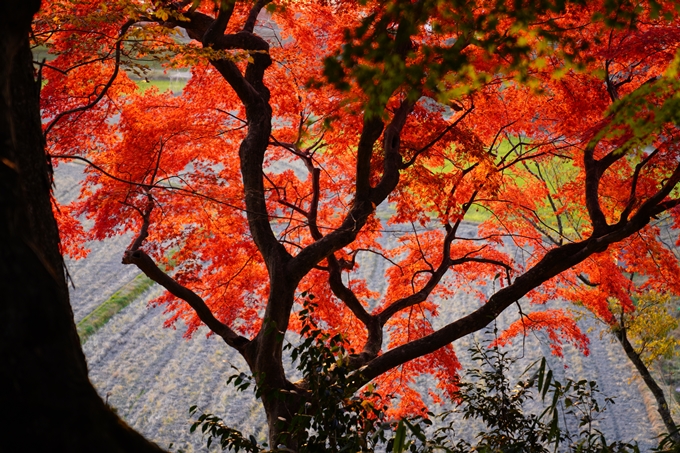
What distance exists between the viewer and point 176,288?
5.39m

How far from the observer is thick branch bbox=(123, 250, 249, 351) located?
505cm

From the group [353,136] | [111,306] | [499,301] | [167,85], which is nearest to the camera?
[499,301]

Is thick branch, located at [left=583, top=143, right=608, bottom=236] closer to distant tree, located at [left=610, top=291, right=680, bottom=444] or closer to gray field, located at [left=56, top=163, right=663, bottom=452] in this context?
distant tree, located at [left=610, top=291, right=680, bottom=444]

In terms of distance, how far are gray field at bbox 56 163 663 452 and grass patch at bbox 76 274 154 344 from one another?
0.55 feet

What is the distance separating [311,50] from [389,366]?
4.27 meters

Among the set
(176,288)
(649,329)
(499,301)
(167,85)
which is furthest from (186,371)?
(167,85)

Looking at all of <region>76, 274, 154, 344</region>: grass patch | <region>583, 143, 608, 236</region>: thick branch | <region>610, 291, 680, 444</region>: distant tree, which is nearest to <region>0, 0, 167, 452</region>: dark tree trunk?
<region>583, 143, 608, 236</region>: thick branch

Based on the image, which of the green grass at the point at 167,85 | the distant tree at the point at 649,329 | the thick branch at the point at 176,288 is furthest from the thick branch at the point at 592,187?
the green grass at the point at 167,85

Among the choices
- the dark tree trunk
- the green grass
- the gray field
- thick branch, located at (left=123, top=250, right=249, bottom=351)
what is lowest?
the dark tree trunk

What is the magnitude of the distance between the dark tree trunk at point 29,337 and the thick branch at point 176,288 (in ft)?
8.95

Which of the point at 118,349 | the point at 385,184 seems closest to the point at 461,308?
the point at 118,349

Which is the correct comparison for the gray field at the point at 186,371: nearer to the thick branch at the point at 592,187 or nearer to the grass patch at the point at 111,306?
the grass patch at the point at 111,306

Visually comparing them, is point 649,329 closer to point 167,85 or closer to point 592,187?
point 592,187

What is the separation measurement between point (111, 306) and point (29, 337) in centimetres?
1436
